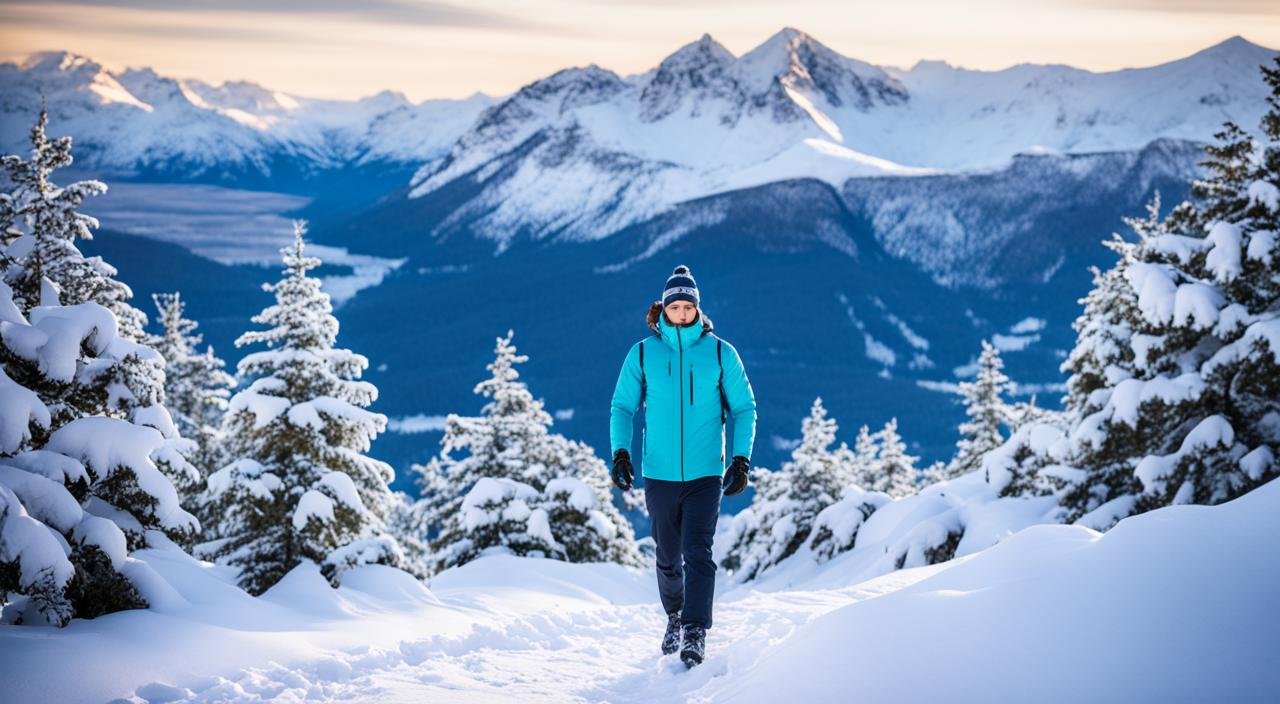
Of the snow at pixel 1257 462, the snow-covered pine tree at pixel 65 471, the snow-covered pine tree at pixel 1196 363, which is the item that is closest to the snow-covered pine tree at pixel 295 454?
the snow-covered pine tree at pixel 65 471

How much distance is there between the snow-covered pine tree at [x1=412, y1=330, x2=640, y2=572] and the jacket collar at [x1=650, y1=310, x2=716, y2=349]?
12.0m

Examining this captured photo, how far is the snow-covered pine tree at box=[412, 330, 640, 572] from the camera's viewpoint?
18891mm

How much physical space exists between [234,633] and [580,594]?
25.8ft

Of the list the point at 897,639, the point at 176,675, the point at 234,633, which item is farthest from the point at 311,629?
the point at 897,639

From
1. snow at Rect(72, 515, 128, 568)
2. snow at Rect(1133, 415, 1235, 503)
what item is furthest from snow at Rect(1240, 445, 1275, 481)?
snow at Rect(72, 515, 128, 568)

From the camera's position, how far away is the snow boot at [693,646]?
6.91 meters

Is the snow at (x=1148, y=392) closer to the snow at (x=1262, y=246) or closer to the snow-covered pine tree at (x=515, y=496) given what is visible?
the snow at (x=1262, y=246)

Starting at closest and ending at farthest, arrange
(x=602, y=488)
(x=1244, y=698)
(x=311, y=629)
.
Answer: (x=1244, y=698) → (x=311, y=629) → (x=602, y=488)

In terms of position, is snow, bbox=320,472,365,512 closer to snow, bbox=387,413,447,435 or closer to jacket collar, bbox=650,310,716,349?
jacket collar, bbox=650,310,716,349

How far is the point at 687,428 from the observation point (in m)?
6.95

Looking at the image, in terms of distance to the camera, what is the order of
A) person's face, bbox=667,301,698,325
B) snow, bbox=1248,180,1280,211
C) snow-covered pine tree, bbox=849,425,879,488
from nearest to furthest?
person's face, bbox=667,301,698,325
snow, bbox=1248,180,1280,211
snow-covered pine tree, bbox=849,425,879,488

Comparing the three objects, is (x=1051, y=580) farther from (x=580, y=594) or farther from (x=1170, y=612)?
(x=580, y=594)

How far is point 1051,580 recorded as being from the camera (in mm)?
5406

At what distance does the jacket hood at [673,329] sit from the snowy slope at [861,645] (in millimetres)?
2096
